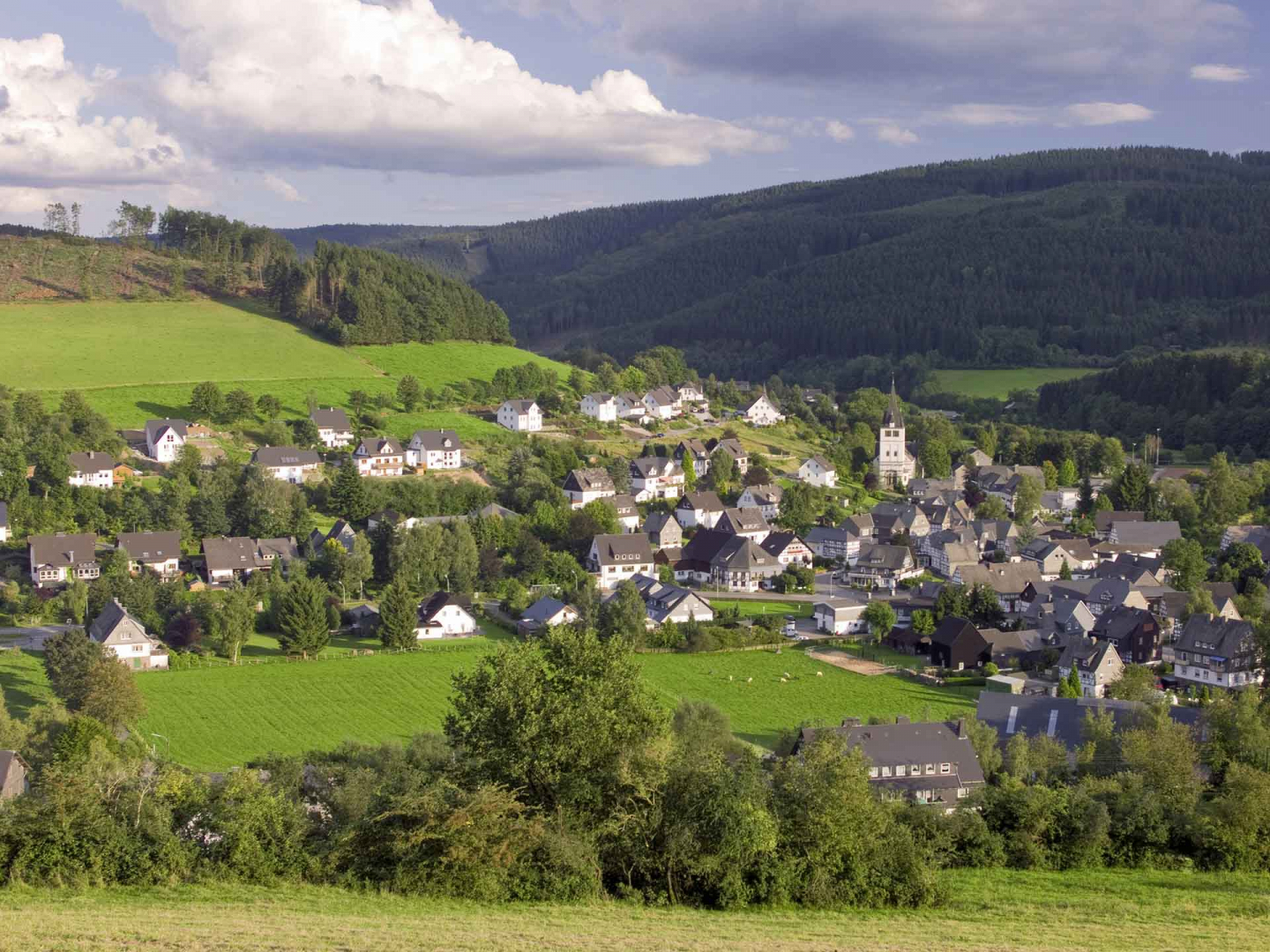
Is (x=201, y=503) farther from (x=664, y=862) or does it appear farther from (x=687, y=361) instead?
(x=687, y=361)

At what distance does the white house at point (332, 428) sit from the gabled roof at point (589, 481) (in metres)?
11.6

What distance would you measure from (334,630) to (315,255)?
51.4 meters

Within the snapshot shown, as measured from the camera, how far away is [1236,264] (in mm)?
133250

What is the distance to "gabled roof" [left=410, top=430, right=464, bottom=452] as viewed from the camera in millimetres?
62219

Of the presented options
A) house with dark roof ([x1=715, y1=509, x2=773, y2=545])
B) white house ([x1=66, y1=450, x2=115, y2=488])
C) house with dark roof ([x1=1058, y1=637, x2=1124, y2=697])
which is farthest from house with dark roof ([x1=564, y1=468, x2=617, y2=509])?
house with dark roof ([x1=1058, y1=637, x2=1124, y2=697])

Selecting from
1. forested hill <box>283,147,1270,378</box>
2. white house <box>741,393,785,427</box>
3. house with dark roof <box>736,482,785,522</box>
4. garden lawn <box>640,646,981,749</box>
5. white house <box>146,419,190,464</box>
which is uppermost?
forested hill <box>283,147,1270,378</box>

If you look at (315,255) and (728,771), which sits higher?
(315,255)

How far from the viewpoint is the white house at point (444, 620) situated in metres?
42.2

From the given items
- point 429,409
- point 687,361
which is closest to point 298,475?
point 429,409

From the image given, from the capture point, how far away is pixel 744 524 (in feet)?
186

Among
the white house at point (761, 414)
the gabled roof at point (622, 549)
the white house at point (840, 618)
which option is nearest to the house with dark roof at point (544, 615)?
the gabled roof at point (622, 549)

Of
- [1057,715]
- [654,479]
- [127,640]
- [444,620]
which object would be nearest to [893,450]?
[654,479]

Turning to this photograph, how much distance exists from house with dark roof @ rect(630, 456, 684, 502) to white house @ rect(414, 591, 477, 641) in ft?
65.8

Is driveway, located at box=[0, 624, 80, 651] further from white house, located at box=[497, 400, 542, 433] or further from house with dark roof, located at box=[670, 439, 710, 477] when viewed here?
house with dark roof, located at box=[670, 439, 710, 477]
